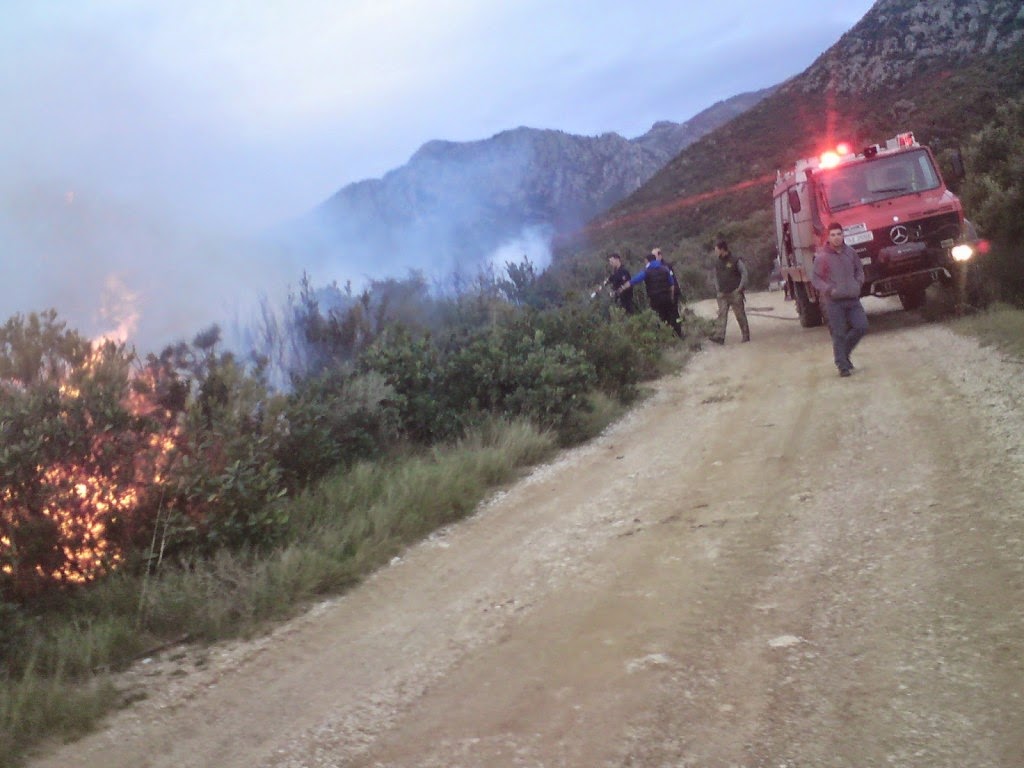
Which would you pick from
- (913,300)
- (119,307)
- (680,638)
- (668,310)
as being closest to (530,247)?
(668,310)

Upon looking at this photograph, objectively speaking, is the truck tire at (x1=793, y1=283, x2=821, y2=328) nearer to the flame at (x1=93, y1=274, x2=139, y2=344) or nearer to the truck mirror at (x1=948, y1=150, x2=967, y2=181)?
the truck mirror at (x1=948, y1=150, x2=967, y2=181)

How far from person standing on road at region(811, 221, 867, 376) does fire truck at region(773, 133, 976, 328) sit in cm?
283

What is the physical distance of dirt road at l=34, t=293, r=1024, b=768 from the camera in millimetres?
3771

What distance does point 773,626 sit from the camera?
4.66m

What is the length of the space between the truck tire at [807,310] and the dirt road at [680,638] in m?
9.20

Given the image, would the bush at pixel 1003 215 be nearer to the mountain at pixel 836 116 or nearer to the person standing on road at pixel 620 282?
the person standing on road at pixel 620 282

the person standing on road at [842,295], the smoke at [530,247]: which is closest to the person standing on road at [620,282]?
the person standing on road at [842,295]

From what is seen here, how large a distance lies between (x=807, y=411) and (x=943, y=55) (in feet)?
146

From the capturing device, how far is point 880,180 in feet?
48.3

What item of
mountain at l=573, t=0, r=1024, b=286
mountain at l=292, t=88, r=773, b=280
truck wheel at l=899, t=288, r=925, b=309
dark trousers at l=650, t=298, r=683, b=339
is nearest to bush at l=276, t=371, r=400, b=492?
dark trousers at l=650, t=298, r=683, b=339

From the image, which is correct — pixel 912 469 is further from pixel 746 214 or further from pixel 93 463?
pixel 746 214

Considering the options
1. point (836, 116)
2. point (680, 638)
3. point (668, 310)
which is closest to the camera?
point (680, 638)

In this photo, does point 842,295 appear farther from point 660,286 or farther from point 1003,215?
point 1003,215

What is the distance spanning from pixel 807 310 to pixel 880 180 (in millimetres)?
3170
